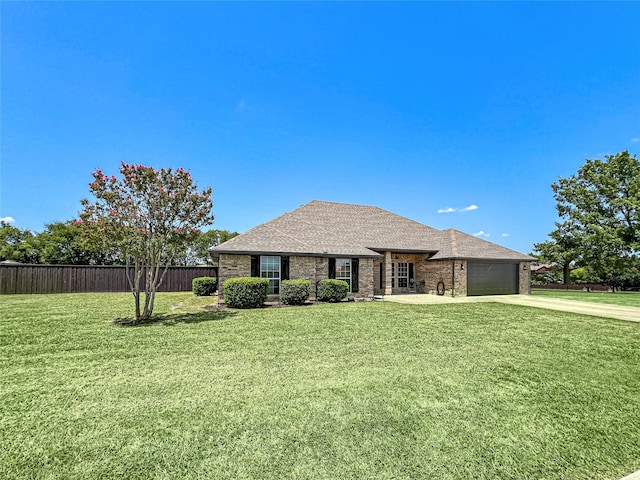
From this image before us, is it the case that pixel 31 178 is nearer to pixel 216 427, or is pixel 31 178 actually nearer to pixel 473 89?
pixel 216 427

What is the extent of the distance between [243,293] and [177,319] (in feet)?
9.47

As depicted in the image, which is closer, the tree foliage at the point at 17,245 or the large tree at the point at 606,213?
the large tree at the point at 606,213

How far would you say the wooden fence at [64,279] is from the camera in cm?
1748

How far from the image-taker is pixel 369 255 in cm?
1576

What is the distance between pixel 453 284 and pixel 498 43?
12.4 m

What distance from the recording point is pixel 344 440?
→ 3.15 meters

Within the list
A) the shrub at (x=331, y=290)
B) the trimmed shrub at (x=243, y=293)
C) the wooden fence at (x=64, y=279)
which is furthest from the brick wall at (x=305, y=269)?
the wooden fence at (x=64, y=279)

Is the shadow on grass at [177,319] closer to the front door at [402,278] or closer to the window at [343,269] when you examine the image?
the window at [343,269]

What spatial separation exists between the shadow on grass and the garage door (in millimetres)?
14847

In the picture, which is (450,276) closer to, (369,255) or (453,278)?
(453,278)

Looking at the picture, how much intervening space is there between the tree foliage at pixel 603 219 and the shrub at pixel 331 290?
26797 mm

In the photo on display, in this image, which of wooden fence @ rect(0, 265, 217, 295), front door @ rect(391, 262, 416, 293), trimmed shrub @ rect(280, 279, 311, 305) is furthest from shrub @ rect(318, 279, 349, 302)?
wooden fence @ rect(0, 265, 217, 295)

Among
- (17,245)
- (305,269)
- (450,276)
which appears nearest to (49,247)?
(17,245)

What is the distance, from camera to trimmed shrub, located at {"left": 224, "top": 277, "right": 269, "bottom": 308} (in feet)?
40.0
